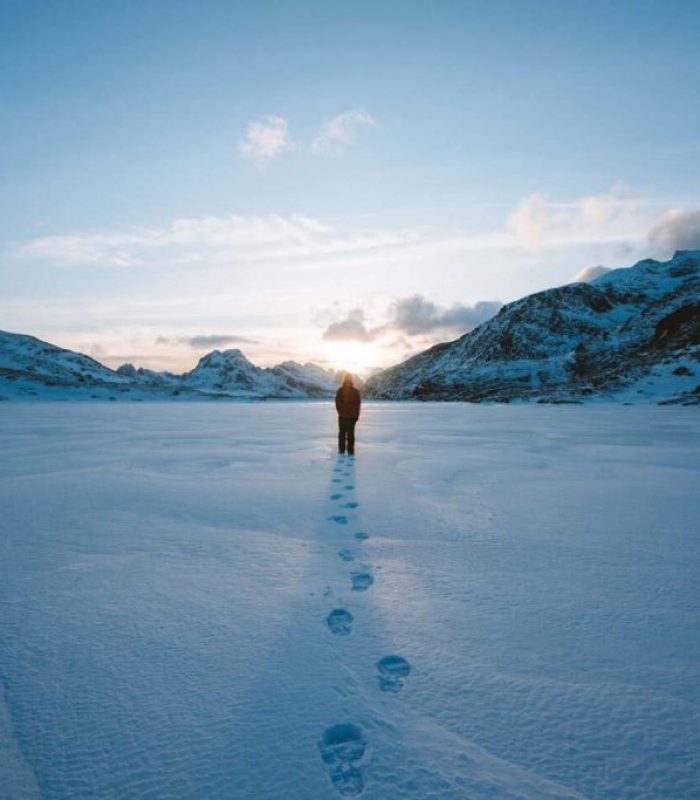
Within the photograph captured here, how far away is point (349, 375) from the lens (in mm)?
14180

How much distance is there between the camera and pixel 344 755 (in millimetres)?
2264

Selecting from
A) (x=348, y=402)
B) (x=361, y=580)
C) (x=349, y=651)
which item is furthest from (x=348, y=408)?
(x=349, y=651)

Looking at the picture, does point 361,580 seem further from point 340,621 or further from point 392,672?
point 392,672

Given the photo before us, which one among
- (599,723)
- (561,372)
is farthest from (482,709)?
(561,372)

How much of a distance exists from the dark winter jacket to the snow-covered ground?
22.7 feet

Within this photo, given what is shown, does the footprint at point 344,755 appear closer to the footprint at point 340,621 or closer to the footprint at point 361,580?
the footprint at point 340,621

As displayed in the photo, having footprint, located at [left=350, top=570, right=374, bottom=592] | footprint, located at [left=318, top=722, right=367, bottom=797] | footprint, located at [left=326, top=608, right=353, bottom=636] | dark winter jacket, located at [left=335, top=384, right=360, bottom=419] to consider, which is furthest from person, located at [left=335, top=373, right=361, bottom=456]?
footprint, located at [left=318, top=722, right=367, bottom=797]

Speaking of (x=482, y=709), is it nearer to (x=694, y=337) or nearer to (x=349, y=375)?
(x=349, y=375)

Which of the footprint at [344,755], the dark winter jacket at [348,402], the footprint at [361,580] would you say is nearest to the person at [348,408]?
the dark winter jacket at [348,402]

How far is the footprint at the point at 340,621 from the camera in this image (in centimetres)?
339

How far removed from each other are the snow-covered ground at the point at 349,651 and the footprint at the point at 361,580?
3cm

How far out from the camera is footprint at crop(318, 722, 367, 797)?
6.82 feet

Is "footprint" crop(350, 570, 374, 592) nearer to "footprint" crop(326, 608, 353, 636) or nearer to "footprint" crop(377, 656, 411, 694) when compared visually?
"footprint" crop(326, 608, 353, 636)

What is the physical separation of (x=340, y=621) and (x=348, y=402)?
10506mm
